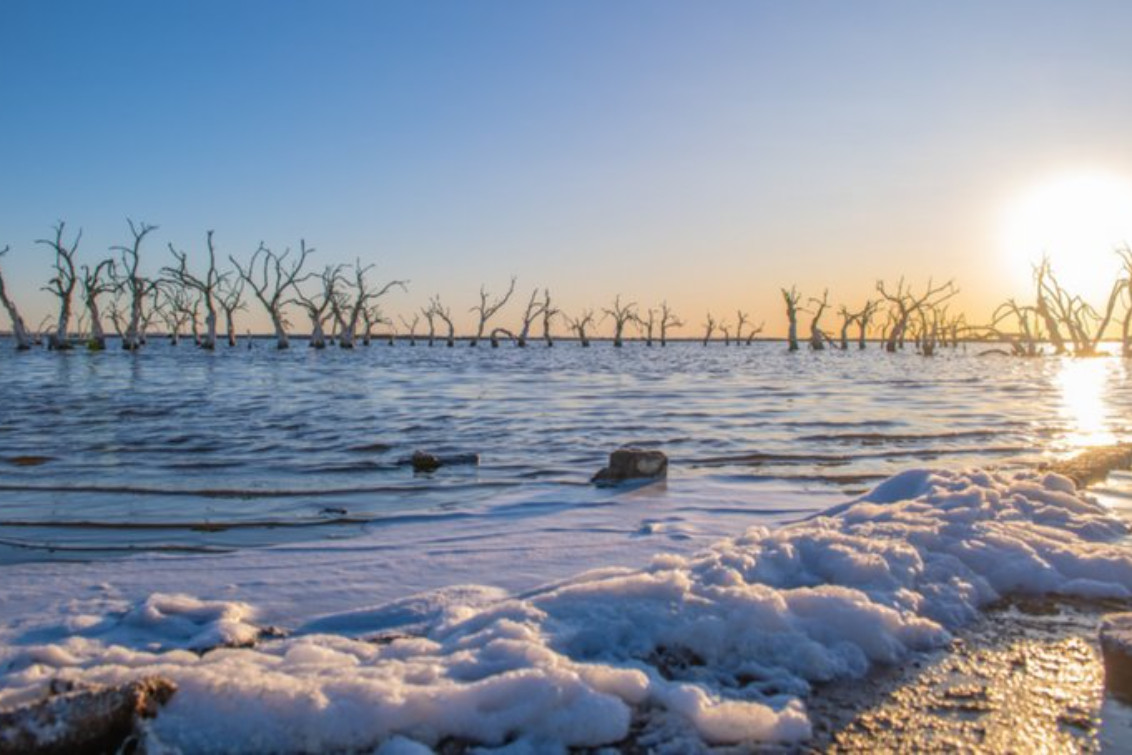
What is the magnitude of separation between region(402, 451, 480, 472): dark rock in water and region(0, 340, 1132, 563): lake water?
0.41ft

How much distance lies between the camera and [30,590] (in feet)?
10.3

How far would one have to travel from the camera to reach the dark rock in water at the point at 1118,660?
198 cm

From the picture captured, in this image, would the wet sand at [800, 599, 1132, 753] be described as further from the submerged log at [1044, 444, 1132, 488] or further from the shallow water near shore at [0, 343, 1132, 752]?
the submerged log at [1044, 444, 1132, 488]

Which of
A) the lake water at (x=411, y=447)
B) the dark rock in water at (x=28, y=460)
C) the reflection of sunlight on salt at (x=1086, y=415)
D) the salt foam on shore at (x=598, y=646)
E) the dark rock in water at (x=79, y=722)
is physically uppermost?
the dark rock in water at (x=79, y=722)

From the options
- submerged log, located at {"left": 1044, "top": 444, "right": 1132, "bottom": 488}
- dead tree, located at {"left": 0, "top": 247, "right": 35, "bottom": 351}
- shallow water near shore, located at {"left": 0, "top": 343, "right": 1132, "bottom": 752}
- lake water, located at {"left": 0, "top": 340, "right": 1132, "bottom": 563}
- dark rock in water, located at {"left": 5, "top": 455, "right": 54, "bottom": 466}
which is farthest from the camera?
dead tree, located at {"left": 0, "top": 247, "right": 35, "bottom": 351}

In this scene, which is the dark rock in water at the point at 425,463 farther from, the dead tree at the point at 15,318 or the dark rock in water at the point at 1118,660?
the dead tree at the point at 15,318

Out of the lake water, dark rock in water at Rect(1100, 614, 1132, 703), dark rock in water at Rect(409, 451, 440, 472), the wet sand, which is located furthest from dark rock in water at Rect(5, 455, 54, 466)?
dark rock in water at Rect(1100, 614, 1132, 703)

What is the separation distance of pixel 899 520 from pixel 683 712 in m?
2.21

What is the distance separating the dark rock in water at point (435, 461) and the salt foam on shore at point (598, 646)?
367 cm

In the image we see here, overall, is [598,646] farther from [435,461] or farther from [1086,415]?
[1086,415]

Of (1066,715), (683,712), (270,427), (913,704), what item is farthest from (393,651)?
(270,427)

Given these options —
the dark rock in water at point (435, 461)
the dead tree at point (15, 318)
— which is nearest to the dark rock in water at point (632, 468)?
the dark rock in water at point (435, 461)

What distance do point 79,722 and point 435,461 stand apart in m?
4.99

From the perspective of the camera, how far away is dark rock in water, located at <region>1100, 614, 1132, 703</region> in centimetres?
198
